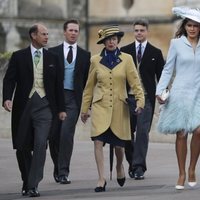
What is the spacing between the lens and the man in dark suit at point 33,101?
9.90m

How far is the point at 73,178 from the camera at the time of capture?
11.5 meters

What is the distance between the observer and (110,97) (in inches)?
396

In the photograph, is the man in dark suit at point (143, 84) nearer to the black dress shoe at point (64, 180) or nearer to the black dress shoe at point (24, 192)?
the black dress shoe at point (64, 180)

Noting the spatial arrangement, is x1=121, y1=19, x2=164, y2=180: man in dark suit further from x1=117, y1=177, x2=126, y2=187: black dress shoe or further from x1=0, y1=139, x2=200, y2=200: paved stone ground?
x1=117, y1=177, x2=126, y2=187: black dress shoe

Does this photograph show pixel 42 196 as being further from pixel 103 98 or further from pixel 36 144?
pixel 103 98

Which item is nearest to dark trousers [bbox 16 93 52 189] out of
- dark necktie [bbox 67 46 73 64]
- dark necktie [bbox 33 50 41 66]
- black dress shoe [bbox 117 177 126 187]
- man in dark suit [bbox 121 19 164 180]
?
dark necktie [bbox 33 50 41 66]

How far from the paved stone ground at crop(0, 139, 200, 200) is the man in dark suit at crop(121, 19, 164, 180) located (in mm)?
336

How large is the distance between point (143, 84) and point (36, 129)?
2.16 m

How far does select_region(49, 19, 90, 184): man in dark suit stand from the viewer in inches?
441

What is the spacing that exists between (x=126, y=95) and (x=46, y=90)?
0.91 meters

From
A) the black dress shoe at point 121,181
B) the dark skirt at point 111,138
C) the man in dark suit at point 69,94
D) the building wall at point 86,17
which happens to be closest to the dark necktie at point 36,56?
the dark skirt at point 111,138

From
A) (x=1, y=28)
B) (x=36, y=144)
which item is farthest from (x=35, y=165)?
(x=1, y=28)

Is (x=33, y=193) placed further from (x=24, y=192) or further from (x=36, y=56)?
(x=36, y=56)

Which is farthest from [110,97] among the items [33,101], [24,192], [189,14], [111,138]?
[24,192]
